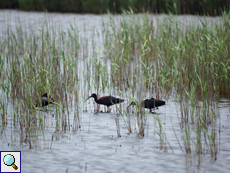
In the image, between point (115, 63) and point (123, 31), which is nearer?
point (115, 63)

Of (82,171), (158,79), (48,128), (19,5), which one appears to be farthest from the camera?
(19,5)

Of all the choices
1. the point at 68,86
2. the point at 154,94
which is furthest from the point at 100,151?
the point at 154,94

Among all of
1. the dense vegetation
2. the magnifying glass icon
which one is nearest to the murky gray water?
the magnifying glass icon

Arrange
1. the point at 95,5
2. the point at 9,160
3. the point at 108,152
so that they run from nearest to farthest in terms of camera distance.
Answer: the point at 9,160
the point at 108,152
the point at 95,5

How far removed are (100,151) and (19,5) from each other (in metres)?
17.2

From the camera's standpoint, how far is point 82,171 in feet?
13.7

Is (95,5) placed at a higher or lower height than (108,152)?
higher

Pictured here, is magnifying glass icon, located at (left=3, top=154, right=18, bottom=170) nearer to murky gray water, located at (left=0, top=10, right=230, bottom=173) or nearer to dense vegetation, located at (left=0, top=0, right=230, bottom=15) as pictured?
murky gray water, located at (left=0, top=10, right=230, bottom=173)

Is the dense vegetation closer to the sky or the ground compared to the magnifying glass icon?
closer to the sky

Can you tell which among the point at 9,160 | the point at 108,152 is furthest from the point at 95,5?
the point at 9,160

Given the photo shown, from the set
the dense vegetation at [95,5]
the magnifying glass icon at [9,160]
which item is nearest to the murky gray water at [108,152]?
the magnifying glass icon at [9,160]

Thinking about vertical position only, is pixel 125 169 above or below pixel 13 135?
below

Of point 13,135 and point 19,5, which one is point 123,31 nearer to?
point 13,135

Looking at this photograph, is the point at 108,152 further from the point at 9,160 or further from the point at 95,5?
the point at 95,5
